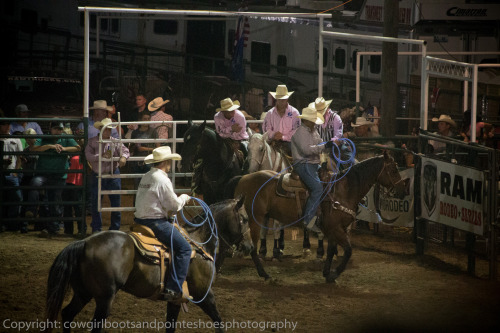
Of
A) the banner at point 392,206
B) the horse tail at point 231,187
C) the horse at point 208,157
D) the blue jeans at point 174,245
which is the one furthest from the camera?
the banner at point 392,206

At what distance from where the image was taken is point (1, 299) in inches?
338

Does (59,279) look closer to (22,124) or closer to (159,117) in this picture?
(159,117)

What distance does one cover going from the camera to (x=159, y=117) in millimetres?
14125

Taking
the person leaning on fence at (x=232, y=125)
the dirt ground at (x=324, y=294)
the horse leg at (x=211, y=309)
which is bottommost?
the dirt ground at (x=324, y=294)

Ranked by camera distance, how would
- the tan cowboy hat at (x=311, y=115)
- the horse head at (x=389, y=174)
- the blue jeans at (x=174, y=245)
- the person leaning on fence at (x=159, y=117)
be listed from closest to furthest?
the blue jeans at (x=174, y=245)
the tan cowboy hat at (x=311, y=115)
the horse head at (x=389, y=174)
the person leaning on fence at (x=159, y=117)

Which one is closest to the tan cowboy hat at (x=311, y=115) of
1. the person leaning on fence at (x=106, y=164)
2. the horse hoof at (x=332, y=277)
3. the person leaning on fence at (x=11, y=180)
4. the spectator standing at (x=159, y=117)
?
the horse hoof at (x=332, y=277)

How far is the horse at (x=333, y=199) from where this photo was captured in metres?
10.2

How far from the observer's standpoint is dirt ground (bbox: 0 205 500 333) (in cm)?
809

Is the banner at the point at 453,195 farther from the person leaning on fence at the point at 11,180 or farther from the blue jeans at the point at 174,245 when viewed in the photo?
the person leaning on fence at the point at 11,180

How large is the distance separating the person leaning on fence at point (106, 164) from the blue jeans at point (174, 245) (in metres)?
4.68

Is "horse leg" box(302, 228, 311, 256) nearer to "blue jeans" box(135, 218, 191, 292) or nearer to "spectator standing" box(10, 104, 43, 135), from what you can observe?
"blue jeans" box(135, 218, 191, 292)

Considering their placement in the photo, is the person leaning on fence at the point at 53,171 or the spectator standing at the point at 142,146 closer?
the person leaning on fence at the point at 53,171

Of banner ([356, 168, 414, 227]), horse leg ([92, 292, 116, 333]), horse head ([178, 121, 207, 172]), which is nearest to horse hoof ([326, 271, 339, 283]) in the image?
banner ([356, 168, 414, 227])

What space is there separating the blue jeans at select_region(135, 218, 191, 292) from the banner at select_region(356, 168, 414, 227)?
5466 millimetres
